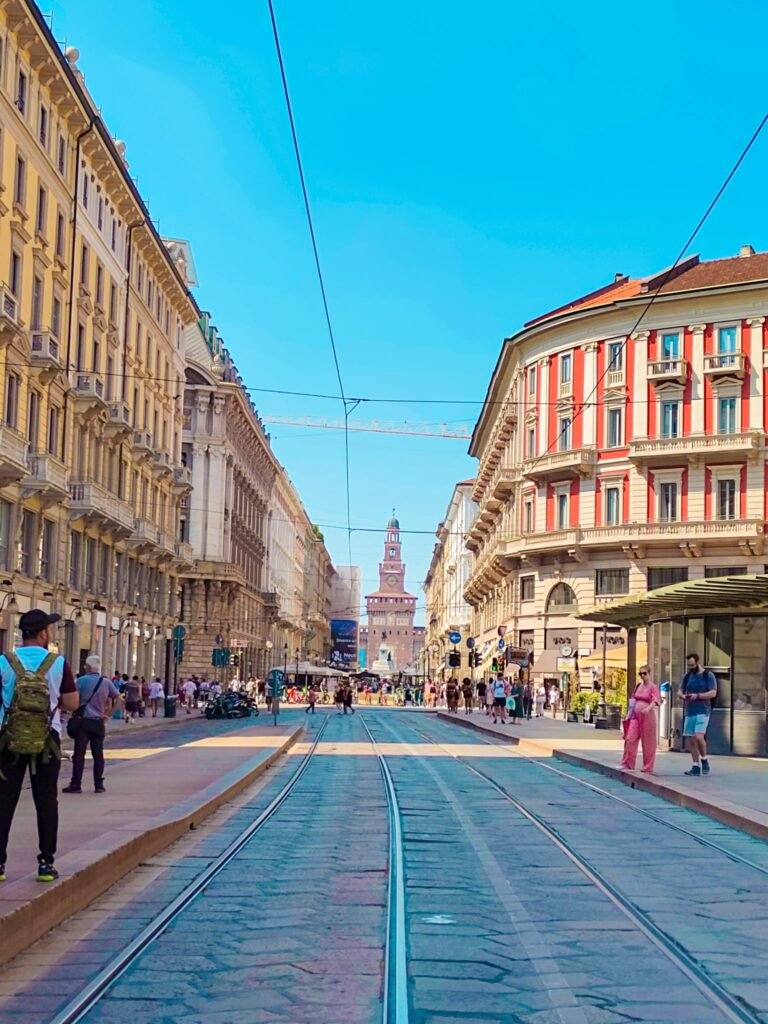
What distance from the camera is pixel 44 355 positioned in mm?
36844

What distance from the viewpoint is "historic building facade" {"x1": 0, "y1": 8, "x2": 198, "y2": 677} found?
117ft

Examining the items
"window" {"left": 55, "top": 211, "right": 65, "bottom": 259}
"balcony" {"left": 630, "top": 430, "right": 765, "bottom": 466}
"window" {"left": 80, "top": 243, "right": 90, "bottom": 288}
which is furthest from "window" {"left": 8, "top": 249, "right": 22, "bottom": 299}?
"balcony" {"left": 630, "top": 430, "right": 765, "bottom": 466}

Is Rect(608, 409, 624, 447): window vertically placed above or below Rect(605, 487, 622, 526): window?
above

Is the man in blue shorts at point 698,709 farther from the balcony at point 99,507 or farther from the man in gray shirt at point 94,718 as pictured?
the balcony at point 99,507

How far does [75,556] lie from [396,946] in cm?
3730

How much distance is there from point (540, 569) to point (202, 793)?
46.5m

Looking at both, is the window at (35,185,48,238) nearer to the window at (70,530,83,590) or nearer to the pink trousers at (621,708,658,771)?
the window at (70,530,83,590)

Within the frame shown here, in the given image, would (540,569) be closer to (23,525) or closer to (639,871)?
(23,525)

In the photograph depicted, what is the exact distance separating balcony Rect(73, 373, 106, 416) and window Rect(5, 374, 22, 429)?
607cm

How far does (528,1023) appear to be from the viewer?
6.14m

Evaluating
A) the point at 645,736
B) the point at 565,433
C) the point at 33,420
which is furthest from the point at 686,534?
the point at 645,736

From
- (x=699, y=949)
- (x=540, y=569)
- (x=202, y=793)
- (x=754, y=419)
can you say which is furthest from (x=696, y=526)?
A: (x=699, y=949)

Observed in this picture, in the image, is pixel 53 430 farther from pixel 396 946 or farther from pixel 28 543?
pixel 396 946

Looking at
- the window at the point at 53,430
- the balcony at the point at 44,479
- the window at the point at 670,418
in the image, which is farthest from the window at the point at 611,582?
the balcony at the point at 44,479
